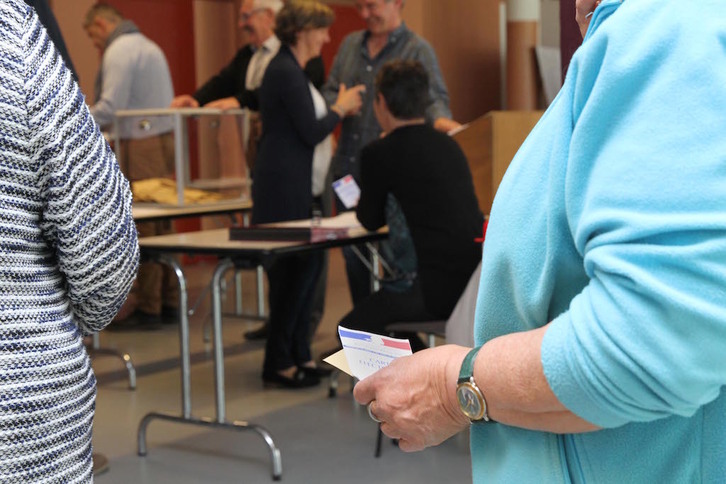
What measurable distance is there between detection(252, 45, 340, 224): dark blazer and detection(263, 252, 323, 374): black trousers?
27 cm

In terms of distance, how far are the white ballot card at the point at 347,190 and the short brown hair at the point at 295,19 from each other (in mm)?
736

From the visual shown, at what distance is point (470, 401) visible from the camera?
89 cm

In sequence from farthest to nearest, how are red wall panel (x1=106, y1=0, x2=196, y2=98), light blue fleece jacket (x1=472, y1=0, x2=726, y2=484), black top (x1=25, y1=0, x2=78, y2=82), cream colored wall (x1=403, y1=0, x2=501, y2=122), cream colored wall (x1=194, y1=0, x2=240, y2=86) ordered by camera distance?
cream colored wall (x1=194, y1=0, x2=240, y2=86), red wall panel (x1=106, y1=0, x2=196, y2=98), cream colored wall (x1=403, y1=0, x2=501, y2=122), black top (x1=25, y1=0, x2=78, y2=82), light blue fleece jacket (x1=472, y1=0, x2=726, y2=484)

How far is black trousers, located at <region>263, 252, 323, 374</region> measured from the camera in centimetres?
455

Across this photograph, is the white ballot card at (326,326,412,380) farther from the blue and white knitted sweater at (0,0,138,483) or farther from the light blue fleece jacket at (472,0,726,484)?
the blue and white knitted sweater at (0,0,138,483)

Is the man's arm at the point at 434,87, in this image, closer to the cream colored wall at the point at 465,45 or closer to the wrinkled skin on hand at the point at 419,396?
the cream colored wall at the point at 465,45

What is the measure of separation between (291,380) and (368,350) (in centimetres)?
363

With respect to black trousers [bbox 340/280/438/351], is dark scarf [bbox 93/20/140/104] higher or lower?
higher

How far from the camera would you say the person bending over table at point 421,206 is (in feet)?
11.8

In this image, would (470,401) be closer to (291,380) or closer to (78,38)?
(291,380)

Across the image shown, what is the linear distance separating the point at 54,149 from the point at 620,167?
0.78m

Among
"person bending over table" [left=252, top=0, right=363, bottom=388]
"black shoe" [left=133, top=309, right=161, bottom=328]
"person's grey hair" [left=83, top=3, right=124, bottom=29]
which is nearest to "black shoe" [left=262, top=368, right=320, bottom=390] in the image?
"person bending over table" [left=252, top=0, right=363, bottom=388]

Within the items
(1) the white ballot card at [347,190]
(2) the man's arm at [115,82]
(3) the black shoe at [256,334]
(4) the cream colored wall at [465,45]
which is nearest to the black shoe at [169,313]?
(3) the black shoe at [256,334]

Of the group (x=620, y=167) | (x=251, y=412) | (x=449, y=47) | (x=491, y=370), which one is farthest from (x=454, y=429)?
(x=449, y=47)
